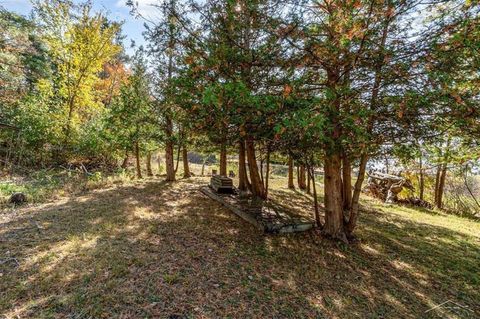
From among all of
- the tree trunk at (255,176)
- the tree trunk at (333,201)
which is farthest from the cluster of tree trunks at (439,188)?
the tree trunk at (255,176)

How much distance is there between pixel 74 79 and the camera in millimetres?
10664

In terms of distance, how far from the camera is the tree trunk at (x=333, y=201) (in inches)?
189

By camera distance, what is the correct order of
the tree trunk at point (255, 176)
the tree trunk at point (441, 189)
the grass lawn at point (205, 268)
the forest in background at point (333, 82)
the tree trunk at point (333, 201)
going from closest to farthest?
1. the grass lawn at point (205, 268)
2. the forest in background at point (333, 82)
3. the tree trunk at point (333, 201)
4. the tree trunk at point (255, 176)
5. the tree trunk at point (441, 189)

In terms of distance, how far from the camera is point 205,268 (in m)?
3.35

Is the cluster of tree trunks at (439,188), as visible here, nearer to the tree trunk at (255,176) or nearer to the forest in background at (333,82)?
the forest in background at (333,82)

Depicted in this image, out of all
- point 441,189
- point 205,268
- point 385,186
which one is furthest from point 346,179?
point 441,189

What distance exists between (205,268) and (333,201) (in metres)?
2.85

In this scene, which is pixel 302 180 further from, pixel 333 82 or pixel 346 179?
pixel 333 82

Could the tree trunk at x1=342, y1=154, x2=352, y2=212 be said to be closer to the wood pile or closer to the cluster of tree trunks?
the wood pile

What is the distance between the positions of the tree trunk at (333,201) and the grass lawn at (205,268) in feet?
0.91

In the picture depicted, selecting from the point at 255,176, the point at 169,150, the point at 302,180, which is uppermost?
the point at 169,150

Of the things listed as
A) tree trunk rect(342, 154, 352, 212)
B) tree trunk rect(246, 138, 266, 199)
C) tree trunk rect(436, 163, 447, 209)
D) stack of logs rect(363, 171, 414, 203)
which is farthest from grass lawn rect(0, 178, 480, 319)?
stack of logs rect(363, 171, 414, 203)

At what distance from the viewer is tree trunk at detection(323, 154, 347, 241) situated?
480cm

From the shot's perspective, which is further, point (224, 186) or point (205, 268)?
point (224, 186)
